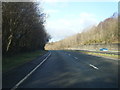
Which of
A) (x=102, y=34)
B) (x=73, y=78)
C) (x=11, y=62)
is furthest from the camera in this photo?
(x=102, y=34)

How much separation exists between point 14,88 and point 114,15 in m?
65.7

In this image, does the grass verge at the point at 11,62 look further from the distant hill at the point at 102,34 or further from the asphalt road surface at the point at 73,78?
the distant hill at the point at 102,34

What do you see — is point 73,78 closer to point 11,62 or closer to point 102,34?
point 11,62

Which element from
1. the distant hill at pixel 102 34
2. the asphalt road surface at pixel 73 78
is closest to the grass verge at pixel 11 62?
the asphalt road surface at pixel 73 78

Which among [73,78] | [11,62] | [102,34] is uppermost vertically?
[102,34]

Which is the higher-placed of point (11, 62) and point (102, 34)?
point (102, 34)

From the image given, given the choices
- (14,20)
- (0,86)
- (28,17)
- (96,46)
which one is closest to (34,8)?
(28,17)

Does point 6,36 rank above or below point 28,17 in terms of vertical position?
below

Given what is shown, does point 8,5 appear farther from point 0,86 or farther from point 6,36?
point 0,86

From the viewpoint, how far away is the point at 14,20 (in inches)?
1083

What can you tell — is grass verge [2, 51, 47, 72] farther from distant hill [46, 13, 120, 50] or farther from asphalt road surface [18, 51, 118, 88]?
distant hill [46, 13, 120, 50]

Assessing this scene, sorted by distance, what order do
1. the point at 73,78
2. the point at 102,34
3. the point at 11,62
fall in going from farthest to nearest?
the point at 102,34
the point at 11,62
the point at 73,78

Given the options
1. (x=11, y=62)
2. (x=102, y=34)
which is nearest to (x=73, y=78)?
(x=11, y=62)

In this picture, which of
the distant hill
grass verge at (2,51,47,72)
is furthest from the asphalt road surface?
the distant hill
